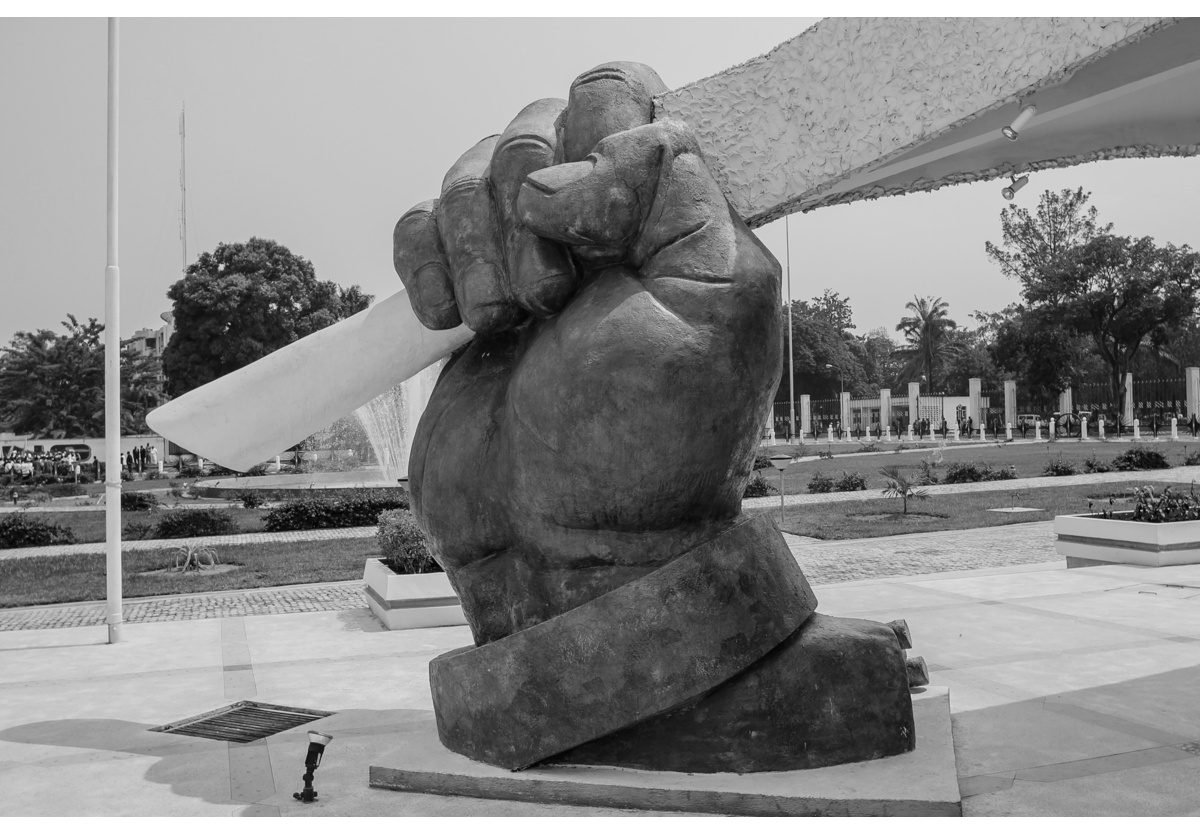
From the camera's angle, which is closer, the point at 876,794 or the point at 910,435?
the point at 876,794

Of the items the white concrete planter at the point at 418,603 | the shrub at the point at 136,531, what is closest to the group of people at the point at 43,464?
the shrub at the point at 136,531

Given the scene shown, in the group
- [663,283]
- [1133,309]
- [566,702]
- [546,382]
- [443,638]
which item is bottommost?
[443,638]

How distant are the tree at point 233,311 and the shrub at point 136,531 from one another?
2080cm

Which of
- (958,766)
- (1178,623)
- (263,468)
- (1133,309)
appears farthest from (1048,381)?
(958,766)

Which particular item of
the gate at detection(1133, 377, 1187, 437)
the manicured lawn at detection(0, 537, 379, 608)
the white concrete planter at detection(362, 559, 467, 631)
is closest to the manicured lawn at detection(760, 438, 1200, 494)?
the gate at detection(1133, 377, 1187, 437)

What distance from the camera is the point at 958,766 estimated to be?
4.54 metres

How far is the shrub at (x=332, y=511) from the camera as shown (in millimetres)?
17484

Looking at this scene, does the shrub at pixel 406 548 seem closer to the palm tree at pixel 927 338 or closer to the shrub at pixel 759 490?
the shrub at pixel 759 490

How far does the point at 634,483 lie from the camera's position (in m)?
3.91

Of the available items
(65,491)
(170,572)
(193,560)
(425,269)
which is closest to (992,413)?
(65,491)

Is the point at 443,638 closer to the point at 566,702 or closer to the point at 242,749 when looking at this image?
the point at 242,749

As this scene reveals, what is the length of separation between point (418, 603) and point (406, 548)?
716mm

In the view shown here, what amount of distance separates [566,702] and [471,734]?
1.46 ft

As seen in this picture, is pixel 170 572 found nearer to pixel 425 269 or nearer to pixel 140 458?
pixel 425 269
